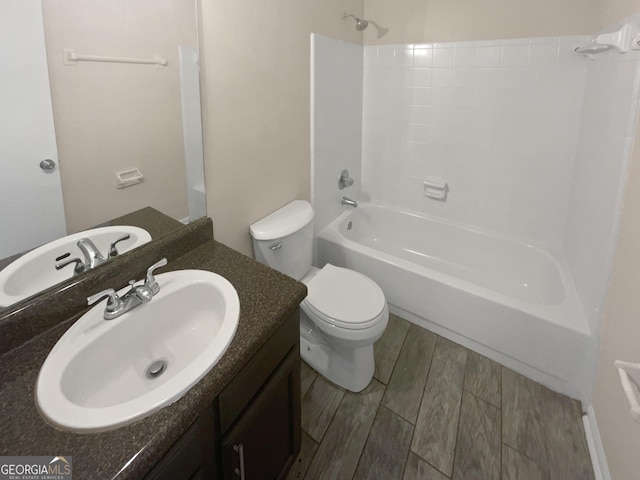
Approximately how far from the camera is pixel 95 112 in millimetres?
989

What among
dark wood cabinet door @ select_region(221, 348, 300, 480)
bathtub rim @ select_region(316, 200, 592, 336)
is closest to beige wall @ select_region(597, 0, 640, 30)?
bathtub rim @ select_region(316, 200, 592, 336)

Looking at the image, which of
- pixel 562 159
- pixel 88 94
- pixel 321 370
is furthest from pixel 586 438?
pixel 88 94

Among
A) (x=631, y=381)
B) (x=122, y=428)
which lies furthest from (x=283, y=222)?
(x=631, y=381)

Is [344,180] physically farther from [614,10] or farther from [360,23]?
[614,10]

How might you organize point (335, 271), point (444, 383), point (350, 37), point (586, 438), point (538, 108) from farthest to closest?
point (350, 37) → point (538, 108) → point (335, 271) → point (444, 383) → point (586, 438)

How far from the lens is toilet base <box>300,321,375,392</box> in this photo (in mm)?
1732

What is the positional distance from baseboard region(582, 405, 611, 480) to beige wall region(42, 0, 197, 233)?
1.91 m

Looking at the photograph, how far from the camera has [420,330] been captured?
2.20 m

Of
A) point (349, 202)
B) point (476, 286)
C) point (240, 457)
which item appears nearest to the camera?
point (240, 457)

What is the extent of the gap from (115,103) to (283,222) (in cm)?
97

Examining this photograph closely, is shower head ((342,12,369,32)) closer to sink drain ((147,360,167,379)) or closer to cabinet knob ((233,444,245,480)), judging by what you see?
sink drain ((147,360,167,379))

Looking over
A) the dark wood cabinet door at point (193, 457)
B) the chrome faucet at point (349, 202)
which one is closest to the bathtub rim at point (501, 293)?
the chrome faucet at point (349, 202)

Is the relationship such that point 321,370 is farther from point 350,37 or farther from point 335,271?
point 350,37

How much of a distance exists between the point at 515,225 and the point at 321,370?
5.25 ft
